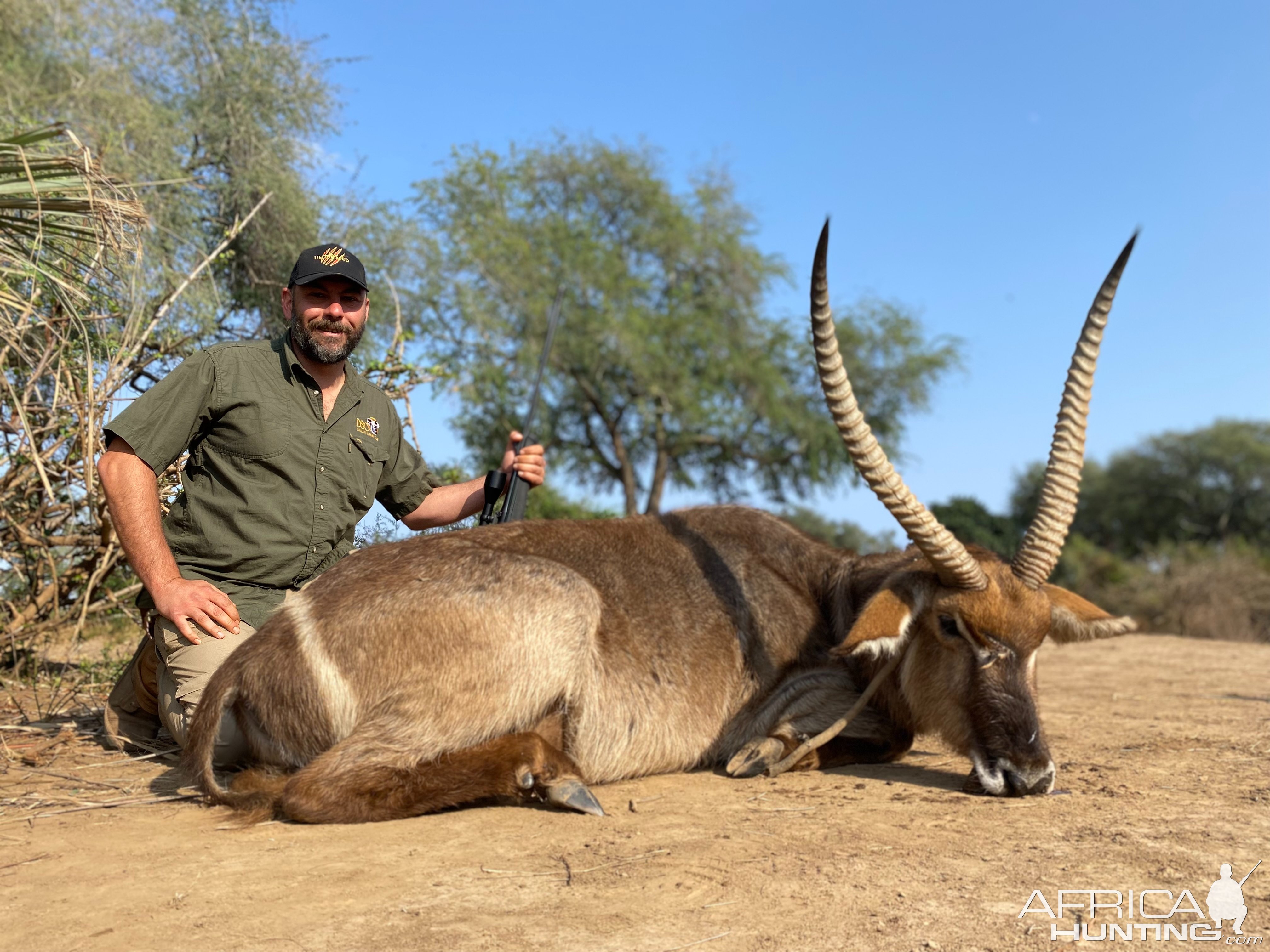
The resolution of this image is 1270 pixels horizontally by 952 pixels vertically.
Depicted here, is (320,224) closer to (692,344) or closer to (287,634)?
(287,634)

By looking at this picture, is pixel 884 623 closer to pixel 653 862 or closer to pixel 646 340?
pixel 653 862

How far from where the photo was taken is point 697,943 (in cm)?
264

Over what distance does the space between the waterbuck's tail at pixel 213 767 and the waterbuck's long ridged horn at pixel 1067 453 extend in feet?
10.9

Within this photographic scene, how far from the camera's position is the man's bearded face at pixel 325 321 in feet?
16.1

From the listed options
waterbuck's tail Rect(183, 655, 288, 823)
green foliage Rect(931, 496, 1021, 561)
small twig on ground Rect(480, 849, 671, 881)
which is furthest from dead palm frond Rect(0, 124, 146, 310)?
green foliage Rect(931, 496, 1021, 561)

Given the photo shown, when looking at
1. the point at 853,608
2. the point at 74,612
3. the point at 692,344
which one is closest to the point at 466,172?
the point at 692,344

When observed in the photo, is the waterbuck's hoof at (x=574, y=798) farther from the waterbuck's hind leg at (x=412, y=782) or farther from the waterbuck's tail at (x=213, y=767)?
the waterbuck's tail at (x=213, y=767)

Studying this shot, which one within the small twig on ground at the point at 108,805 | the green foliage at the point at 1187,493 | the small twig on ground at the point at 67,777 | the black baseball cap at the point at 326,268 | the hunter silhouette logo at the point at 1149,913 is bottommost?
the small twig on ground at the point at 67,777

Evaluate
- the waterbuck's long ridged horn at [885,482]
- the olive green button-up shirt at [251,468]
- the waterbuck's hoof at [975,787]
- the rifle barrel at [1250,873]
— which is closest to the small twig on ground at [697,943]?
the rifle barrel at [1250,873]

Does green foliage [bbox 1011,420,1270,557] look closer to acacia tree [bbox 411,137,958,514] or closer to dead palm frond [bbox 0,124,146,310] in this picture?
acacia tree [bbox 411,137,958,514]

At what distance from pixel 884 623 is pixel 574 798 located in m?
1.53

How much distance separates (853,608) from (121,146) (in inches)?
317

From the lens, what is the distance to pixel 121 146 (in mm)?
9289

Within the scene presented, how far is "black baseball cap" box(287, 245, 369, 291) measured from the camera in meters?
4.89
